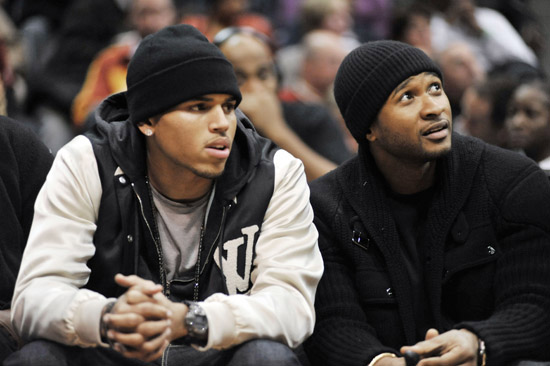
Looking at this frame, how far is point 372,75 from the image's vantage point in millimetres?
3523

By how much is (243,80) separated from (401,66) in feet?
6.34

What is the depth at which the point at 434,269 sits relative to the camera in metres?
3.42

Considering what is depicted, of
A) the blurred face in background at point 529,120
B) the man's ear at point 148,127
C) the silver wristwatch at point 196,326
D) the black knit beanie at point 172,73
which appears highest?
the black knit beanie at point 172,73

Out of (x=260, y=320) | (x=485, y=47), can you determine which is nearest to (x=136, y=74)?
(x=260, y=320)

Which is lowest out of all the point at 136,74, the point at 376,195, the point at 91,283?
the point at 91,283

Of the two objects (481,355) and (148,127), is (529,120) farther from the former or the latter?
(148,127)

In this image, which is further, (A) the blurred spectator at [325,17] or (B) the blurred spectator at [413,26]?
(B) the blurred spectator at [413,26]

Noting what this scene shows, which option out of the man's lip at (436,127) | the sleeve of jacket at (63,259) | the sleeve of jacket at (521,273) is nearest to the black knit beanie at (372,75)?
the man's lip at (436,127)

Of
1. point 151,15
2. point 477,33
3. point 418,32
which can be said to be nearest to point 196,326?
point 151,15

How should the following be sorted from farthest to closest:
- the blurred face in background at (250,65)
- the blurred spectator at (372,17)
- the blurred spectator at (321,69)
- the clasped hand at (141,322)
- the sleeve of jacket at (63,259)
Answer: the blurred spectator at (372,17), the blurred spectator at (321,69), the blurred face in background at (250,65), the sleeve of jacket at (63,259), the clasped hand at (141,322)

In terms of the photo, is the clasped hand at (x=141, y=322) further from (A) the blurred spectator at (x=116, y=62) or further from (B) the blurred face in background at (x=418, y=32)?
(B) the blurred face in background at (x=418, y=32)

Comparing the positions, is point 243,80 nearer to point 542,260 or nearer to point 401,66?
point 401,66

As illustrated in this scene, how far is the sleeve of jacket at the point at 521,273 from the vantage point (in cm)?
320

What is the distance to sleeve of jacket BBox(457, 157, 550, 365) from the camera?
10.5ft
